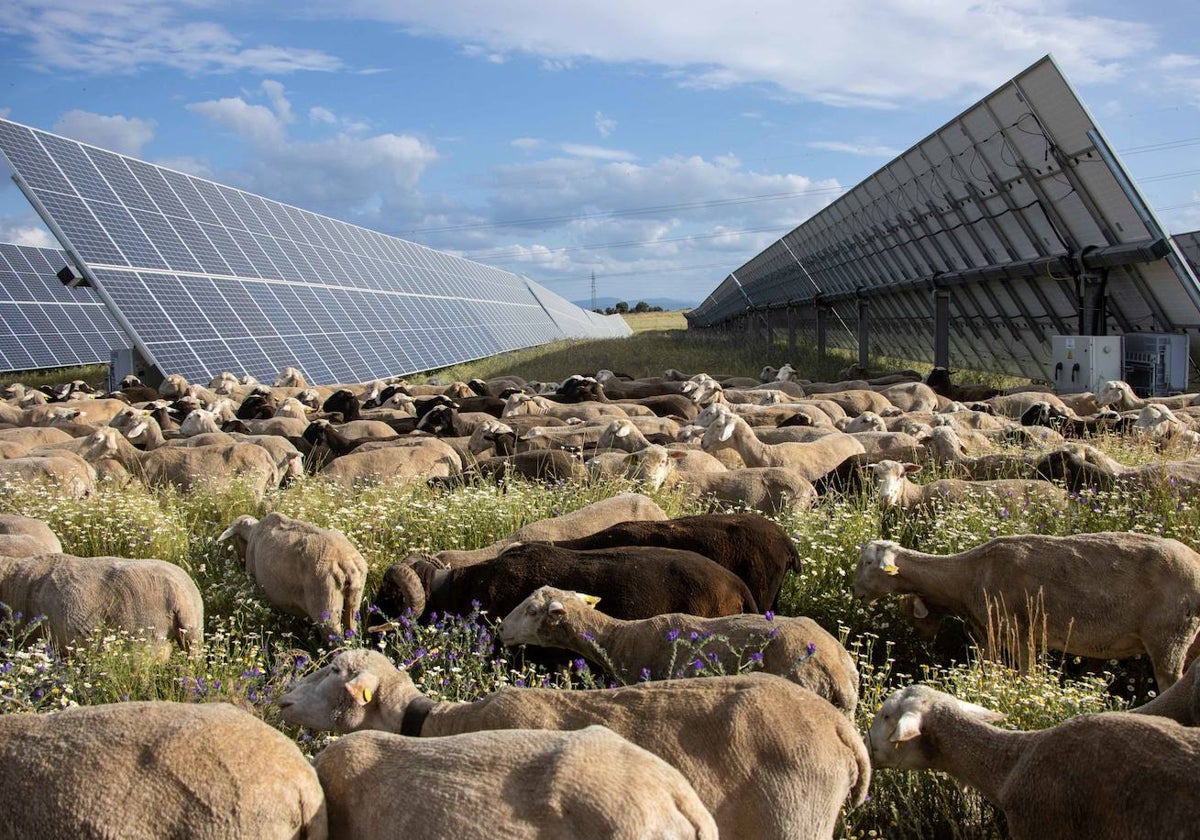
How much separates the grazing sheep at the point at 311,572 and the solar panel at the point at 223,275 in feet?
47.2

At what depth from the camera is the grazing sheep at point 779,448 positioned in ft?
37.9

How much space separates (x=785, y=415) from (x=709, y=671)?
1049 centimetres

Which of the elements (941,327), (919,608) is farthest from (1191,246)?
(919,608)

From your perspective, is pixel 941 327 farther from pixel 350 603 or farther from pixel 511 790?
pixel 511 790

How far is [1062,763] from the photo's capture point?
387cm

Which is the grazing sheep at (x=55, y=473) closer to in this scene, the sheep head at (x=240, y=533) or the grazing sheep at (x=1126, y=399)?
the sheep head at (x=240, y=533)

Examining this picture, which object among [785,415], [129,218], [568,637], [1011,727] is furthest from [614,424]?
[129,218]

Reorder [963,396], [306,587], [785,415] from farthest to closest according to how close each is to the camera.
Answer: [963,396] → [785,415] → [306,587]

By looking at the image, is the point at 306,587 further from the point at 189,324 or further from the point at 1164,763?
the point at 189,324

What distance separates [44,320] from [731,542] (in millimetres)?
33061

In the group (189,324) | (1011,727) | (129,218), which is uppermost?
(129,218)

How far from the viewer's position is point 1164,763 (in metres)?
3.55

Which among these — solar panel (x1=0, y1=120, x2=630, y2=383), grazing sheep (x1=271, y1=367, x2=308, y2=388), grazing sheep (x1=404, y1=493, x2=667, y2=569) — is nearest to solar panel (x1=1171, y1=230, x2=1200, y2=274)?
solar panel (x1=0, y1=120, x2=630, y2=383)

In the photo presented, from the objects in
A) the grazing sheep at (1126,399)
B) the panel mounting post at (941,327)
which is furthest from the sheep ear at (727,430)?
the panel mounting post at (941,327)
